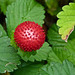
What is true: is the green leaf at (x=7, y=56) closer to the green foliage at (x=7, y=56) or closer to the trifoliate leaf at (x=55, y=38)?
the green foliage at (x=7, y=56)

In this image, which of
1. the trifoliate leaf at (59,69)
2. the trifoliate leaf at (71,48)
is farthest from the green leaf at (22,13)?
the trifoliate leaf at (59,69)

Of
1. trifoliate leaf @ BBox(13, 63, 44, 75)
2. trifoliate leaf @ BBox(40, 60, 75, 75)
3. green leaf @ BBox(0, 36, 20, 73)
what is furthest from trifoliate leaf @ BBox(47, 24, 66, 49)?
green leaf @ BBox(0, 36, 20, 73)

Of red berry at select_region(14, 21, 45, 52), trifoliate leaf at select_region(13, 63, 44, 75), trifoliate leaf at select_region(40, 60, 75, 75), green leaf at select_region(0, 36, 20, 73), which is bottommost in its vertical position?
trifoliate leaf at select_region(13, 63, 44, 75)

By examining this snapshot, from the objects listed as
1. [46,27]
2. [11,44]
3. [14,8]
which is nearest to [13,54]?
[11,44]

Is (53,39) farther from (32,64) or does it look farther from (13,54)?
(13,54)

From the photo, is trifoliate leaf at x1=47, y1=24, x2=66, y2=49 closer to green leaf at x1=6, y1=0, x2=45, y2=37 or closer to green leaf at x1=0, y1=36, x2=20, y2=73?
green leaf at x1=6, y1=0, x2=45, y2=37

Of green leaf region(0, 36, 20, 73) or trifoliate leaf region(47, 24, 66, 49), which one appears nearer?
green leaf region(0, 36, 20, 73)

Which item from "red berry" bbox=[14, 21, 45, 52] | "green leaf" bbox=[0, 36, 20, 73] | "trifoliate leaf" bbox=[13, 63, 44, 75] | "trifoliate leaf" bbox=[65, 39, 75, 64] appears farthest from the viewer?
"trifoliate leaf" bbox=[13, 63, 44, 75]
